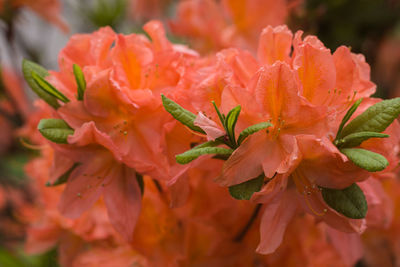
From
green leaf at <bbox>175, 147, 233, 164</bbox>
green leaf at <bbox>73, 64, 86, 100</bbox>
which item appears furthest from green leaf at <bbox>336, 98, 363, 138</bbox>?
green leaf at <bbox>73, 64, 86, 100</bbox>

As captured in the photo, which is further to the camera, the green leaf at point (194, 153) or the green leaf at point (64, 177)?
the green leaf at point (64, 177)

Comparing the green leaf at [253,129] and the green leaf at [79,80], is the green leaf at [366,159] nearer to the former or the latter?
the green leaf at [253,129]

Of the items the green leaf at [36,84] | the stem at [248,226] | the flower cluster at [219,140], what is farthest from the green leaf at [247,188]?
the green leaf at [36,84]

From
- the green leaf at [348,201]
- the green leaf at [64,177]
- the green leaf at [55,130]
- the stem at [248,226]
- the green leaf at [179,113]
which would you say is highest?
the green leaf at [179,113]

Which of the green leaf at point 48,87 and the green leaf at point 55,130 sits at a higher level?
the green leaf at point 48,87

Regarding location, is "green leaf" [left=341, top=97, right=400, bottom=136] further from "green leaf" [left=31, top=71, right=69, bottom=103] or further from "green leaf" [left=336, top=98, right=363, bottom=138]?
"green leaf" [left=31, top=71, right=69, bottom=103]

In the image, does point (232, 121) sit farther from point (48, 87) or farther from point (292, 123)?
point (48, 87)
